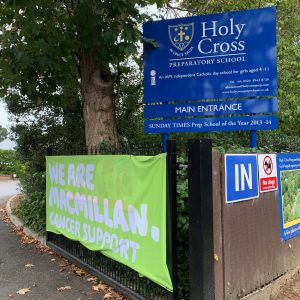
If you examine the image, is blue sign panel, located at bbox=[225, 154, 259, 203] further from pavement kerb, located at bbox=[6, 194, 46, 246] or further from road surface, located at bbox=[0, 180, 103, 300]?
pavement kerb, located at bbox=[6, 194, 46, 246]

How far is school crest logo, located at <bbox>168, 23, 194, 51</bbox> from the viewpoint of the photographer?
6.81 meters

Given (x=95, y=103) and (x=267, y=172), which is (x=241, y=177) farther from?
(x=95, y=103)

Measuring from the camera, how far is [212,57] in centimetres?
664

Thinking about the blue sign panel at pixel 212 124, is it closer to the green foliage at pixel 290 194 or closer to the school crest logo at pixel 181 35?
the green foliage at pixel 290 194

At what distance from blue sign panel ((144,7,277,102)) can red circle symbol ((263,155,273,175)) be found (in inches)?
76.6

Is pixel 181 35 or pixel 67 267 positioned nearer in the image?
pixel 67 267

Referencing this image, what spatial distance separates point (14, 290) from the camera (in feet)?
16.4

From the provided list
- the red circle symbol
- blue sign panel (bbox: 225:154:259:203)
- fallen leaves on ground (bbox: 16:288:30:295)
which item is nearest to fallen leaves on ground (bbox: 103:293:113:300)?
fallen leaves on ground (bbox: 16:288:30:295)

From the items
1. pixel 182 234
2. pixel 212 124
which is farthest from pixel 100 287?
pixel 212 124

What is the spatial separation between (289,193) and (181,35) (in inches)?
129

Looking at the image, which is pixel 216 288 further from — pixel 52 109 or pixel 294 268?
pixel 52 109

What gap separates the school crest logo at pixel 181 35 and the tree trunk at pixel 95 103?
1435 millimetres

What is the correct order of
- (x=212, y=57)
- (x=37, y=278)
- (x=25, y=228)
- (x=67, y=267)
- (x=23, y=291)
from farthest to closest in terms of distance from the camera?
1. (x=25, y=228)
2. (x=212, y=57)
3. (x=67, y=267)
4. (x=37, y=278)
5. (x=23, y=291)

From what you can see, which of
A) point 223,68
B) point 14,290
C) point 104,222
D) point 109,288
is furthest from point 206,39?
point 14,290
